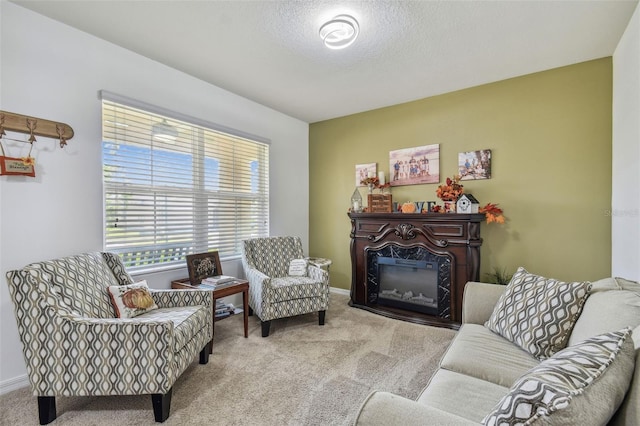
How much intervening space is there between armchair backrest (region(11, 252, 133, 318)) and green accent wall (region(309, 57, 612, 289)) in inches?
125

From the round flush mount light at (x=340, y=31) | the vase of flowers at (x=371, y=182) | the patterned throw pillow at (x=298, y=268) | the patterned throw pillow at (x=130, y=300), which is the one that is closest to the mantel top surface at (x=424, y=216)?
the vase of flowers at (x=371, y=182)

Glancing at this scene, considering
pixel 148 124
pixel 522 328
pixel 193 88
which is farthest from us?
pixel 193 88

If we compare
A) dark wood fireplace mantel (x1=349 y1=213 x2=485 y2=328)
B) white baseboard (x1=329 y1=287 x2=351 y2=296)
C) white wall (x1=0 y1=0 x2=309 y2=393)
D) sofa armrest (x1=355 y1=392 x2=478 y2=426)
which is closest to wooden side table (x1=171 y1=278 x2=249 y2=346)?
white wall (x1=0 y1=0 x2=309 y2=393)

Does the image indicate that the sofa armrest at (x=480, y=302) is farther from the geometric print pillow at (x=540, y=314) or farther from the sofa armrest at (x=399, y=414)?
the sofa armrest at (x=399, y=414)

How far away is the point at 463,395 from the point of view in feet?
3.91

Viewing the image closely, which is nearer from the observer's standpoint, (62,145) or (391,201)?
(62,145)

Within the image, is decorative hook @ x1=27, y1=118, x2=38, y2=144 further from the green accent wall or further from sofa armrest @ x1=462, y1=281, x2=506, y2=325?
the green accent wall

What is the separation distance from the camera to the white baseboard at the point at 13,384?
1.95m

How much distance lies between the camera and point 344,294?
424cm

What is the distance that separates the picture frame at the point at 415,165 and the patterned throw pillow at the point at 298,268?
5.15 ft

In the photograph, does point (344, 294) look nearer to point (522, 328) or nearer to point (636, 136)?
point (522, 328)

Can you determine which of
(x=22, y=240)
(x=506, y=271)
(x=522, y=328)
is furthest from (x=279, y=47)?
(x=506, y=271)

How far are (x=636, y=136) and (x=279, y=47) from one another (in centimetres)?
273

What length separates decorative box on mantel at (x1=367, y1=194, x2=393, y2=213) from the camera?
143 inches
